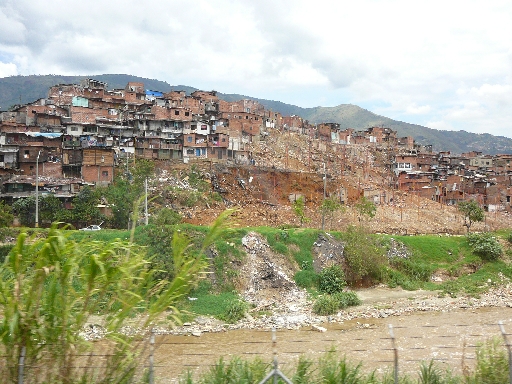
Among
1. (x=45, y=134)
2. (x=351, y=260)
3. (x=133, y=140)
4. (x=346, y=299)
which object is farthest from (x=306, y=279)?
(x=45, y=134)

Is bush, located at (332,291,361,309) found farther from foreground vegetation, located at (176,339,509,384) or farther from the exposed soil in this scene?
foreground vegetation, located at (176,339,509,384)

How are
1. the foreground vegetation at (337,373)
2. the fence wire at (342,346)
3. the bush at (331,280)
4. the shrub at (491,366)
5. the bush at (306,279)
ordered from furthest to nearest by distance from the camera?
the bush at (306,279) → the bush at (331,280) → the fence wire at (342,346) → the shrub at (491,366) → the foreground vegetation at (337,373)

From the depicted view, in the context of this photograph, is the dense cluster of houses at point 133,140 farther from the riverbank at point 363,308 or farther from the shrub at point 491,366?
the shrub at point 491,366

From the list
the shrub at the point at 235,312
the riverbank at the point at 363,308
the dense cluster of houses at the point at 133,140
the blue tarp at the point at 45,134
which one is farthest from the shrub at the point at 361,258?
the blue tarp at the point at 45,134

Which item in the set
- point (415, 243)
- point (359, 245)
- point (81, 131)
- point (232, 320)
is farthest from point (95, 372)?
point (81, 131)

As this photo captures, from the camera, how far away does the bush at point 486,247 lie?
28625 mm

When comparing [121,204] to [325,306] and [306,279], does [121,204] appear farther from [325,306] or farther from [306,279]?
[325,306]

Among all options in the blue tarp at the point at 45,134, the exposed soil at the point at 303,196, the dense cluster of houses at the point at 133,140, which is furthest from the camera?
the blue tarp at the point at 45,134

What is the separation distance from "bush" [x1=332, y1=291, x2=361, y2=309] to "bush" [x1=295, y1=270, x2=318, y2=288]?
1.96m

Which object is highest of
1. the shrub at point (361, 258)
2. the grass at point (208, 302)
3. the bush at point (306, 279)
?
the shrub at point (361, 258)

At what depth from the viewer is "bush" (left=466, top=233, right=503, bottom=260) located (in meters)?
28.6

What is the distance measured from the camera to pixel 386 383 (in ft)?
20.9

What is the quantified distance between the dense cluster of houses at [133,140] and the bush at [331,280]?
66.8ft

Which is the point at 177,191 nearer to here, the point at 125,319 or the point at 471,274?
the point at 471,274
